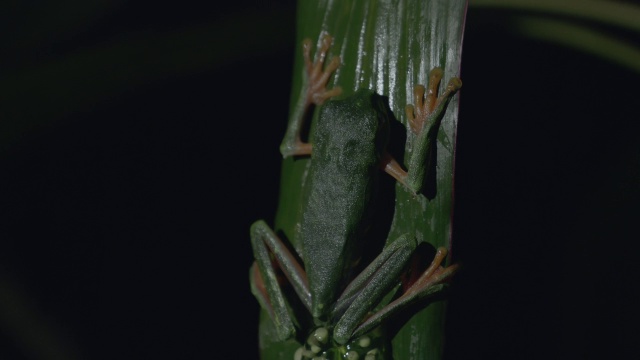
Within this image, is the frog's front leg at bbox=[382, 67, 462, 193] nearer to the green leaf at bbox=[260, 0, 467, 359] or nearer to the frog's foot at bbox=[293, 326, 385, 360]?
the green leaf at bbox=[260, 0, 467, 359]

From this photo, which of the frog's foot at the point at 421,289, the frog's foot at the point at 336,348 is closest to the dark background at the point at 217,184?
the frog's foot at the point at 421,289

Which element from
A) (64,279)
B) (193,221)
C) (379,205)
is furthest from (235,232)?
(379,205)

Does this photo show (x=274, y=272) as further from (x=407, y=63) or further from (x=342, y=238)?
(x=407, y=63)

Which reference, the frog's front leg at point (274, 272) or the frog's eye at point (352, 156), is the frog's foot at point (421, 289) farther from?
the frog's eye at point (352, 156)

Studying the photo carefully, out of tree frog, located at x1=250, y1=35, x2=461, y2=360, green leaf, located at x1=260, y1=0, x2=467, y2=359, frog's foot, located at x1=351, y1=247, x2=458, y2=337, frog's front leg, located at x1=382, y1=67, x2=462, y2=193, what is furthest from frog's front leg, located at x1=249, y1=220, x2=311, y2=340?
frog's front leg, located at x1=382, y1=67, x2=462, y2=193

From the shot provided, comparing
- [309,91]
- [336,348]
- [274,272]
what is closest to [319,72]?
[309,91]

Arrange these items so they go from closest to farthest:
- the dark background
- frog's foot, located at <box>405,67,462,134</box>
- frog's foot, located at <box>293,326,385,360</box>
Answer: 1. frog's foot, located at <box>405,67,462,134</box>
2. frog's foot, located at <box>293,326,385,360</box>
3. the dark background
